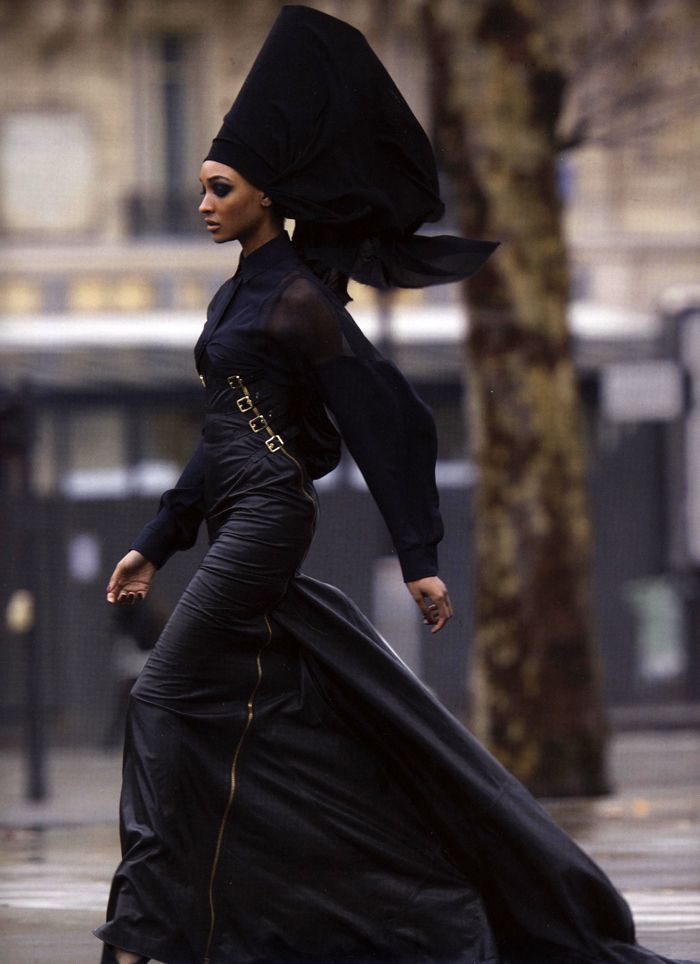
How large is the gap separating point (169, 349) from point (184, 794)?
568 inches

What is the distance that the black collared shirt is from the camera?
463 cm

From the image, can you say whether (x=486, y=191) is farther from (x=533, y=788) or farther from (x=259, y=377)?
(x=259, y=377)

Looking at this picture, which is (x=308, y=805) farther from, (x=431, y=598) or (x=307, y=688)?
(x=431, y=598)

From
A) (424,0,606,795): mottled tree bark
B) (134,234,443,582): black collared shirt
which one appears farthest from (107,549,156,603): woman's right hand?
(424,0,606,795): mottled tree bark

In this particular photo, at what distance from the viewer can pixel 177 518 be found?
4.96m

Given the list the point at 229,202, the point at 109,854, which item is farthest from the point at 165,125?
the point at 229,202

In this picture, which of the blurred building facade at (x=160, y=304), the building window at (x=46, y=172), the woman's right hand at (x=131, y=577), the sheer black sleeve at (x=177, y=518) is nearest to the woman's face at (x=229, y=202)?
the sheer black sleeve at (x=177, y=518)

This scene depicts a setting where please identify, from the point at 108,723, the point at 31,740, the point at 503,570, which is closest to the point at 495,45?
the point at 503,570

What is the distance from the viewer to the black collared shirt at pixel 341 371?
4633 mm

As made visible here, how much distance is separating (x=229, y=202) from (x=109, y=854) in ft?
12.9

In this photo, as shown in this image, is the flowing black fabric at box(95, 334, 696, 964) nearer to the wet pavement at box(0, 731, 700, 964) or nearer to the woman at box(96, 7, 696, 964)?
the woman at box(96, 7, 696, 964)

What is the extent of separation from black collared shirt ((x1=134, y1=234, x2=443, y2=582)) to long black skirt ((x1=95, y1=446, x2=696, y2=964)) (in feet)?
0.64

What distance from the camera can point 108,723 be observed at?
53.5 ft

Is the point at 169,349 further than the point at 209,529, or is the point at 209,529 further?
the point at 169,349
